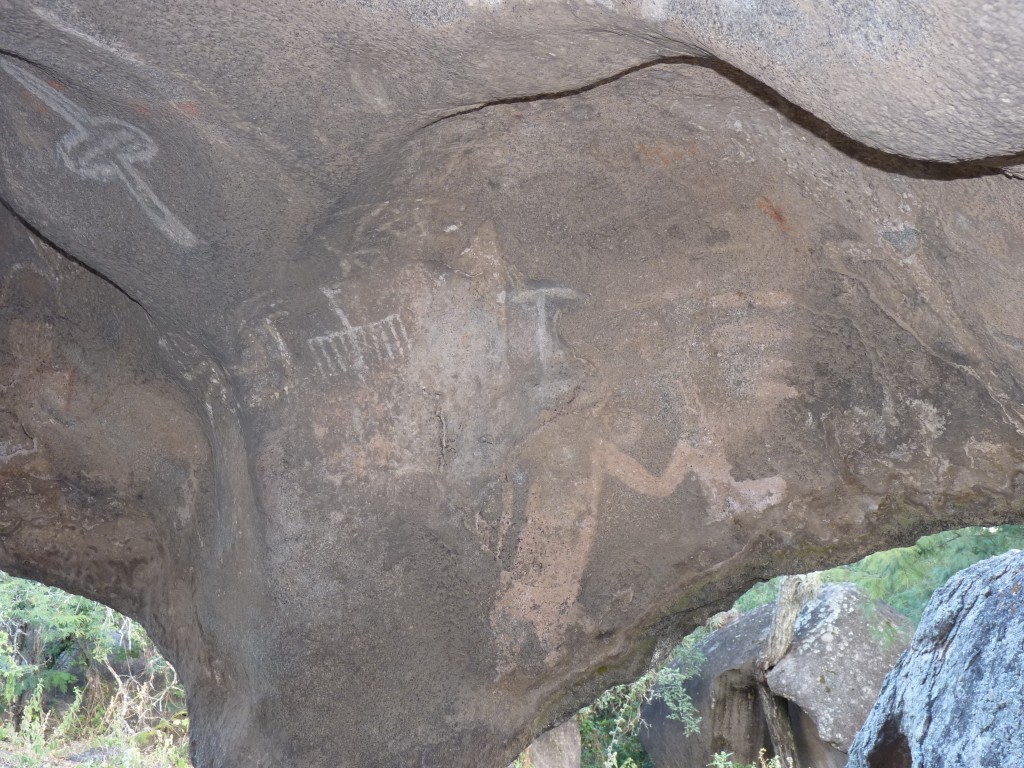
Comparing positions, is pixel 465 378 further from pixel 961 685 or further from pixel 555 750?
pixel 555 750

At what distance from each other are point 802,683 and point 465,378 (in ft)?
16.3

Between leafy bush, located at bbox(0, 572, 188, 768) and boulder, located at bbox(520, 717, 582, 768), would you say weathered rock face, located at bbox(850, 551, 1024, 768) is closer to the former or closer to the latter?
boulder, located at bbox(520, 717, 582, 768)

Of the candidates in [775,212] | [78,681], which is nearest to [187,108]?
[775,212]

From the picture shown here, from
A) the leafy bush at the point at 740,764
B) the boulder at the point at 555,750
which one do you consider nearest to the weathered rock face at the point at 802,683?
the leafy bush at the point at 740,764

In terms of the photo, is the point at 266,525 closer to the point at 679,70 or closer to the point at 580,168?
the point at 580,168

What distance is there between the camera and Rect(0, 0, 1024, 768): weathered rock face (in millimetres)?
1974

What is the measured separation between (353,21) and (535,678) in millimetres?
1657

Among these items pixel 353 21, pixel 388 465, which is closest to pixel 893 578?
pixel 388 465

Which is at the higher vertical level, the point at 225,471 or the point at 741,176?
the point at 741,176

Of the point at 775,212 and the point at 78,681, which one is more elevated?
the point at 775,212

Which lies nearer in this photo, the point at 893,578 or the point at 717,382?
the point at 717,382

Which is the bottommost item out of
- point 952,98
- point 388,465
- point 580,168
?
point 388,465

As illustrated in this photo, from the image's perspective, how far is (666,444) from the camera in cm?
247

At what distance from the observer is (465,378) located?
245 cm
